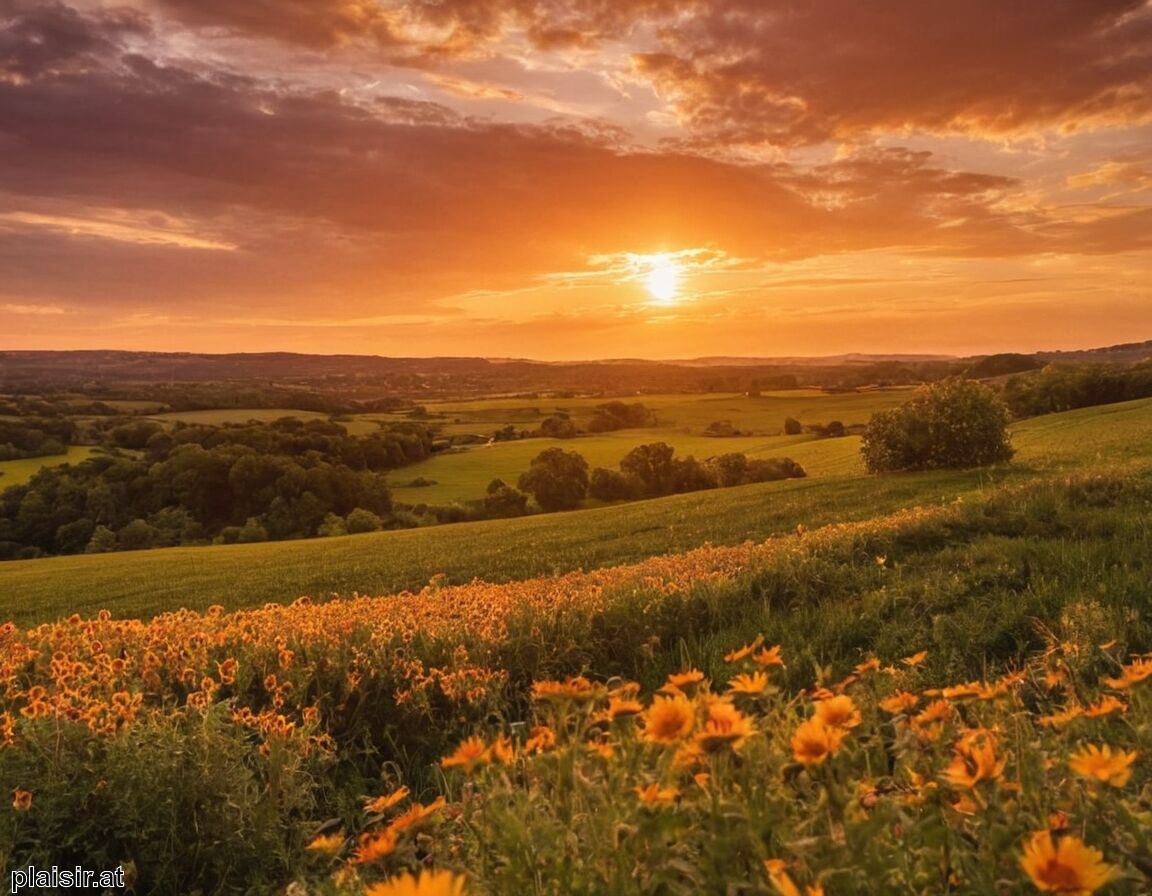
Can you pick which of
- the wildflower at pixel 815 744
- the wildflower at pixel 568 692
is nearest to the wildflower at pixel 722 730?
the wildflower at pixel 815 744

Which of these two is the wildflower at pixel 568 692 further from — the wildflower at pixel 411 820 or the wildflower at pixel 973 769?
the wildflower at pixel 973 769

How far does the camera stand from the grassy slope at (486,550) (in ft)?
63.9

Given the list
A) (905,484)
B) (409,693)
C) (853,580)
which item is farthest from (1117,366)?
(409,693)

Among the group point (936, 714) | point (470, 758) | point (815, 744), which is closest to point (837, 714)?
point (815, 744)

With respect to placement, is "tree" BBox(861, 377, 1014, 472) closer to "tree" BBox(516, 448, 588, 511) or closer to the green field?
"tree" BBox(516, 448, 588, 511)

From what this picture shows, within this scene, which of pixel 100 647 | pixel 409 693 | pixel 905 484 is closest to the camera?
pixel 409 693

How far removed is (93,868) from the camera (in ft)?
12.8

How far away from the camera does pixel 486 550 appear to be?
23312 mm

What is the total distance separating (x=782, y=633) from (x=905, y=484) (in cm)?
2361

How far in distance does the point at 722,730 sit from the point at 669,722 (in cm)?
20

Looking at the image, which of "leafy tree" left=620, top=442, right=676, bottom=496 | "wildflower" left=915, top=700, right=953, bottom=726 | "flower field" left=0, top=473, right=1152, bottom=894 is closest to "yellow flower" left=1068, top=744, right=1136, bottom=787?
"flower field" left=0, top=473, right=1152, bottom=894

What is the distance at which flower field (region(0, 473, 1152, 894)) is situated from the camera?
6.68 ft

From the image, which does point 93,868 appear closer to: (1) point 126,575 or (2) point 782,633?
(2) point 782,633

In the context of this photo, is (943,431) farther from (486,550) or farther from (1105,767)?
(1105,767)
